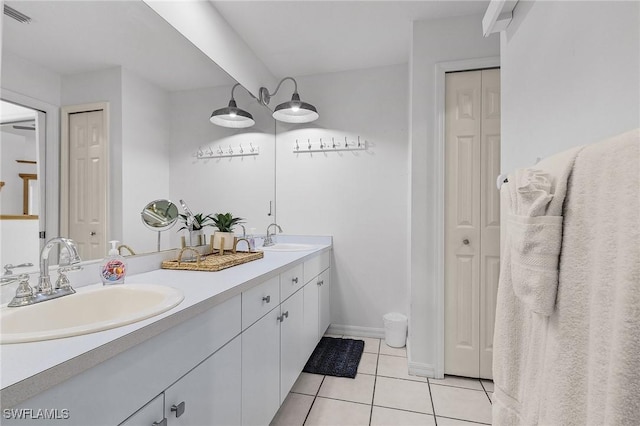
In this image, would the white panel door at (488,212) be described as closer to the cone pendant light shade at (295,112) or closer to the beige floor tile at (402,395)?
the beige floor tile at (402,395)

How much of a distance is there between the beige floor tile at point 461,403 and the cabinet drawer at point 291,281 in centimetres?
108

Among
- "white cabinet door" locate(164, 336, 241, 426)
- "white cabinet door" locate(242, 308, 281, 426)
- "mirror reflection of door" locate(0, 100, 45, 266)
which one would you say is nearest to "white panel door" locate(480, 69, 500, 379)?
"white cabinet door" locate(242, 308, 281, 426)

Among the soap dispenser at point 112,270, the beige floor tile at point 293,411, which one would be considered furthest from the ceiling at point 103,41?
the beige floor tile at point 293,411

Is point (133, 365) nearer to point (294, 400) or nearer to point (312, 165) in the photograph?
point (294, 400)

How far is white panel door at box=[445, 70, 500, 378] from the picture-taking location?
6.71ft

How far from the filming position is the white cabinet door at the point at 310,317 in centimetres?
206

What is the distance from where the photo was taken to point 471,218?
6.84 feet

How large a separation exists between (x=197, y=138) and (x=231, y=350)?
1.32m

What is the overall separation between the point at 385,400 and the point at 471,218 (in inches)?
51.4

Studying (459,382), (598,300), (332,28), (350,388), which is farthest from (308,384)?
(332,28)

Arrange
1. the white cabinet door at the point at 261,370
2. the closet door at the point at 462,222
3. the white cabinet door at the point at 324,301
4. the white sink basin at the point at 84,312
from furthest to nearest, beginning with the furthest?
the white cabinet door at the point at 324,301, the closet door at the point at 462,222, the white cabinet door at the point at 261,370, the white sink basin at the point at 84,312

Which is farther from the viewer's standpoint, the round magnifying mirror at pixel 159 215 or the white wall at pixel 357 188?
the white wall at pixel 357 188

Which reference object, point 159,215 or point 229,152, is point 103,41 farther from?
point 229,152

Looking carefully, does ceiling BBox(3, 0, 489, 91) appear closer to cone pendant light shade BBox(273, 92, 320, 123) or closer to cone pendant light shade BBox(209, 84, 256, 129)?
cone pendant light shade BBox(209, 84, 256, 129)
